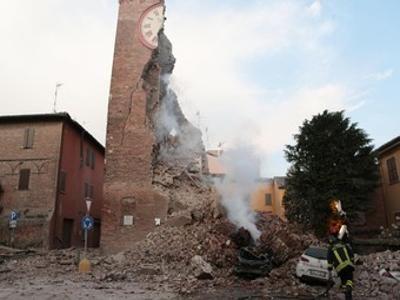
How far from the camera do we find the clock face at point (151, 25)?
2061 centimetres

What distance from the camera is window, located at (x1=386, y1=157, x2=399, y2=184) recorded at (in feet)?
Result: 80.1

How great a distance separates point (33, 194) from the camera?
2183 cm

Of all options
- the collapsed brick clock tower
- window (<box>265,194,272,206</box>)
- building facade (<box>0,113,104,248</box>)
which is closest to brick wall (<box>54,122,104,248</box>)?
building facade (<box>0,113,104,248</box>)

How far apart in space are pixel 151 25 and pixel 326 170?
40.4ft

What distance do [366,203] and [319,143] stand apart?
4.13m

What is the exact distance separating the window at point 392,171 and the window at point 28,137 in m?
21.8

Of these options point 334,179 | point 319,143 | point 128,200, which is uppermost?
point 319,143

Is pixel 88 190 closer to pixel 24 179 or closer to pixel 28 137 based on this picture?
pixel 24 179

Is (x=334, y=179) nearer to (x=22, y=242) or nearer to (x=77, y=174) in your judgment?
(x=77, y=174)

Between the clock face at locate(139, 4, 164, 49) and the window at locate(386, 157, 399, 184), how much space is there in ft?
53.1

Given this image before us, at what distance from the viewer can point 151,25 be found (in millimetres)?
20750

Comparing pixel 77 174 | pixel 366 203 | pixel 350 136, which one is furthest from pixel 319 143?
pixel 77 174

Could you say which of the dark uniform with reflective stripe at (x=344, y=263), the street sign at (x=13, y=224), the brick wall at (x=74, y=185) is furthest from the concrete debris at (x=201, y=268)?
the brick wall at (x=74, y=185)

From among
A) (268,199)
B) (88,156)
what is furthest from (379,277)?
(268,199)
